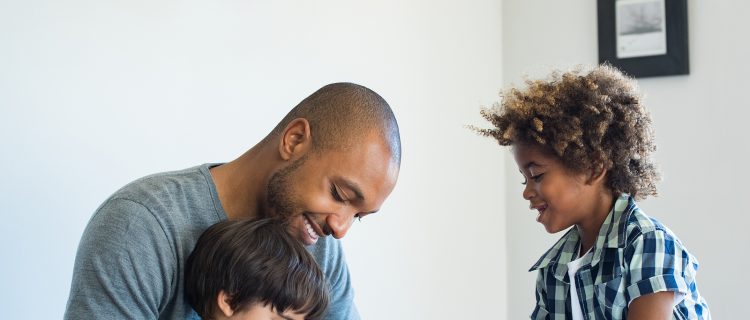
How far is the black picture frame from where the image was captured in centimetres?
270

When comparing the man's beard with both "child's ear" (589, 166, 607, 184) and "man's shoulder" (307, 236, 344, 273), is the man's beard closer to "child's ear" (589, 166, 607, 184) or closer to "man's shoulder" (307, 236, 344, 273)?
"man's shoulder" (307, 236, 344, 273)

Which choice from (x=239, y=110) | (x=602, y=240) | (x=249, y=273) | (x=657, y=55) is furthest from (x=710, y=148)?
(x=249, y=273)

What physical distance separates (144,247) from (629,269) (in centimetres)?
91

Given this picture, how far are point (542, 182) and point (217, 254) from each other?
2.71 feet

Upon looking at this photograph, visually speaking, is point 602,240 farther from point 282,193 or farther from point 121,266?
point 121,266

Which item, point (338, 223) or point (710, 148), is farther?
point (710, 148)

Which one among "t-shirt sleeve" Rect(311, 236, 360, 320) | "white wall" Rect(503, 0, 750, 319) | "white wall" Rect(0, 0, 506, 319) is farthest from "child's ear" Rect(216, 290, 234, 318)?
"white wall" Rect(503, 0, 750, 319)

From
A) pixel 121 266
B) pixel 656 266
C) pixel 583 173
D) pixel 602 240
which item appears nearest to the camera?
pixel 121 266

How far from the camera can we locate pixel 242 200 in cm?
149

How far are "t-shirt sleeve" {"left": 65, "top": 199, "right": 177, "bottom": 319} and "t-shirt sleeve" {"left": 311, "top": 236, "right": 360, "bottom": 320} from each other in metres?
0.37

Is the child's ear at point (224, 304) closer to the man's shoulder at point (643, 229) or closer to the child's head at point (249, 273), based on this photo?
the child's head at point (249, 273)

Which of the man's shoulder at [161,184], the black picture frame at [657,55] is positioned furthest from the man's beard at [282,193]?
the black picture frame at [657,55]

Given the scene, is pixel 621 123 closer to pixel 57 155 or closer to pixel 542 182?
pixel 542 182

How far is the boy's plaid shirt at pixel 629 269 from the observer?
161cm
